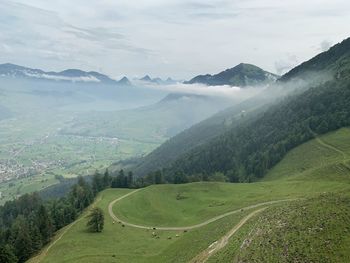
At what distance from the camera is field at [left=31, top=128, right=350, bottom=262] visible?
6781cm

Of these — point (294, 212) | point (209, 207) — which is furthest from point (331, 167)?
point (294, 212)

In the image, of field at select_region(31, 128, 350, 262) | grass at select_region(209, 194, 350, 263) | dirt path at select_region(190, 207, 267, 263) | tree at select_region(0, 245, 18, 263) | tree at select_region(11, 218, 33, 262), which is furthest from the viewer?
tree at select_region(11, 218, 33, 262)

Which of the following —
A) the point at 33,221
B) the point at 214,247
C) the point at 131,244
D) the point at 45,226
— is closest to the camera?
the point at 214,247

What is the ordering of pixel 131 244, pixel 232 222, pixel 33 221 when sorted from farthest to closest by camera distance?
pixel 33 221
pixel 131 244
pixel 232 222

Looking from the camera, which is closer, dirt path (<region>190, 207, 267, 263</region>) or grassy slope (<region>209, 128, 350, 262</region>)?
grassy slope (<region>209, 128, 350, 262</region>)

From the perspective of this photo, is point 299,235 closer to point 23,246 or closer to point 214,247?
point 214,247

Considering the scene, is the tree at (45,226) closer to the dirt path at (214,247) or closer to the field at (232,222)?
the field at (232,222)

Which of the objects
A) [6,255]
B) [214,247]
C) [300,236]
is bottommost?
[6,255]

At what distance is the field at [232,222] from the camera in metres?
67.8

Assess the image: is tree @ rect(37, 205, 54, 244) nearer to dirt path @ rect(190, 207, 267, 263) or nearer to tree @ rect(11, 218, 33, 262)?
tree @ rect(11, 218, 33, 262)

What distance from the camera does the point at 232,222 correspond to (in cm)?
9894

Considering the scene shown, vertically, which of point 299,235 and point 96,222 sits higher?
point 299,235

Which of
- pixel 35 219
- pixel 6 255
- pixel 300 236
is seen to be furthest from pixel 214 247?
pixel 35 219

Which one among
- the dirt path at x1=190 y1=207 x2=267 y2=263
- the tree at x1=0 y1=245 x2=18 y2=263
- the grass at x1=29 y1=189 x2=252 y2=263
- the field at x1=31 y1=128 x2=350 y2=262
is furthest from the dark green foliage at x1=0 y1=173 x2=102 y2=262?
the dirt path at x1=190 y1=207 x2=267 y2=263
